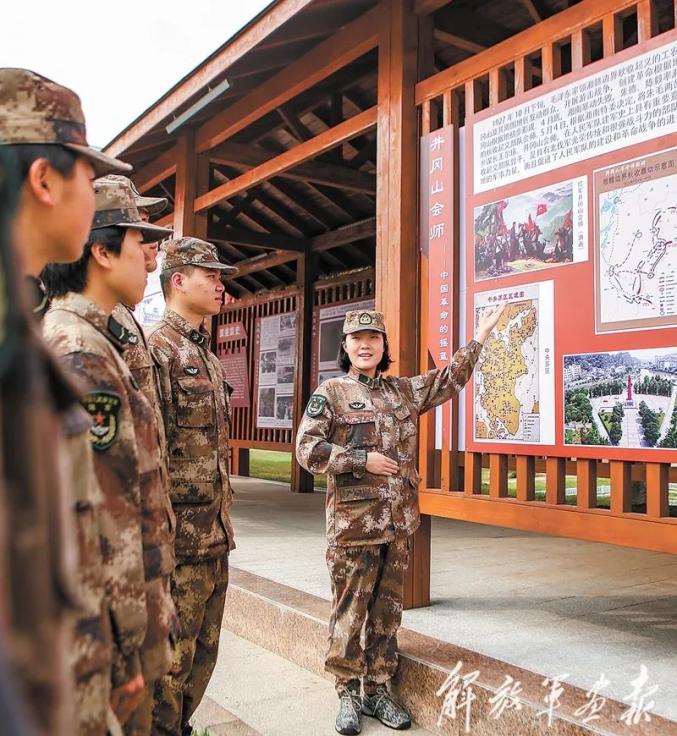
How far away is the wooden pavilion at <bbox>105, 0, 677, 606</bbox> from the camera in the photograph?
3.09 m

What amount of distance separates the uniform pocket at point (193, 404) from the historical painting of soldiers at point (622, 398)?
1.57 metres

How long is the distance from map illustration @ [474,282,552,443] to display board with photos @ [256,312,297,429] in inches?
241

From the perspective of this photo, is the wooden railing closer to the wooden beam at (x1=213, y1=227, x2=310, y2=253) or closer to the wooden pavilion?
the wooden pavilion

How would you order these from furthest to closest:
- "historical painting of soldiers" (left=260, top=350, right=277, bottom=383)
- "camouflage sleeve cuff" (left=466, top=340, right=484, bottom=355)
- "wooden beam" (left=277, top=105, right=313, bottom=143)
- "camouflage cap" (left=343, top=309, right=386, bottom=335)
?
"historical painting of soldiers" (left=260, top=350, right=277, bottom=383), "wooden beam" (left=277, top=105, right=313, bottom=143), "camouflage sleeve cuff" (left=466, top=340, right=484, bottom=355), "camouflage cap" (left=343, top=309, right=386, bottom=335)

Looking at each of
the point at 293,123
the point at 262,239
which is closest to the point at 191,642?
the point at 293,123

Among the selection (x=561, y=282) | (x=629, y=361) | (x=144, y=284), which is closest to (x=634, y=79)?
(x=561, y=282)

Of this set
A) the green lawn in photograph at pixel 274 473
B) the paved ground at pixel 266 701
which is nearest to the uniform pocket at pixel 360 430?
the paved ground at pixel 266 701

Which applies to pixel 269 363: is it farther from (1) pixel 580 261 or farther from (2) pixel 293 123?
(1) pixel 580 261

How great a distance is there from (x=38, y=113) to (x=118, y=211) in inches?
27.0

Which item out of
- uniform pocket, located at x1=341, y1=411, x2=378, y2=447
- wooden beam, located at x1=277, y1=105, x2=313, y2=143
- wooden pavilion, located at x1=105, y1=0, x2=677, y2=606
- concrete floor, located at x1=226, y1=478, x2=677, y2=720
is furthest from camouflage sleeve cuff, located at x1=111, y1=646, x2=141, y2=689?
wooden beam, located at x1=277, y1=105, x2=313, y2=143

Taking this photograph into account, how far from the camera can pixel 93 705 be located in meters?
1.16

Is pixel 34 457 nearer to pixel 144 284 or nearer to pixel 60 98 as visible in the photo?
pixel 60 98

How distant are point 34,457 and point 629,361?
283 centimetres

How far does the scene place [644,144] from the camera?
2.82 metres
